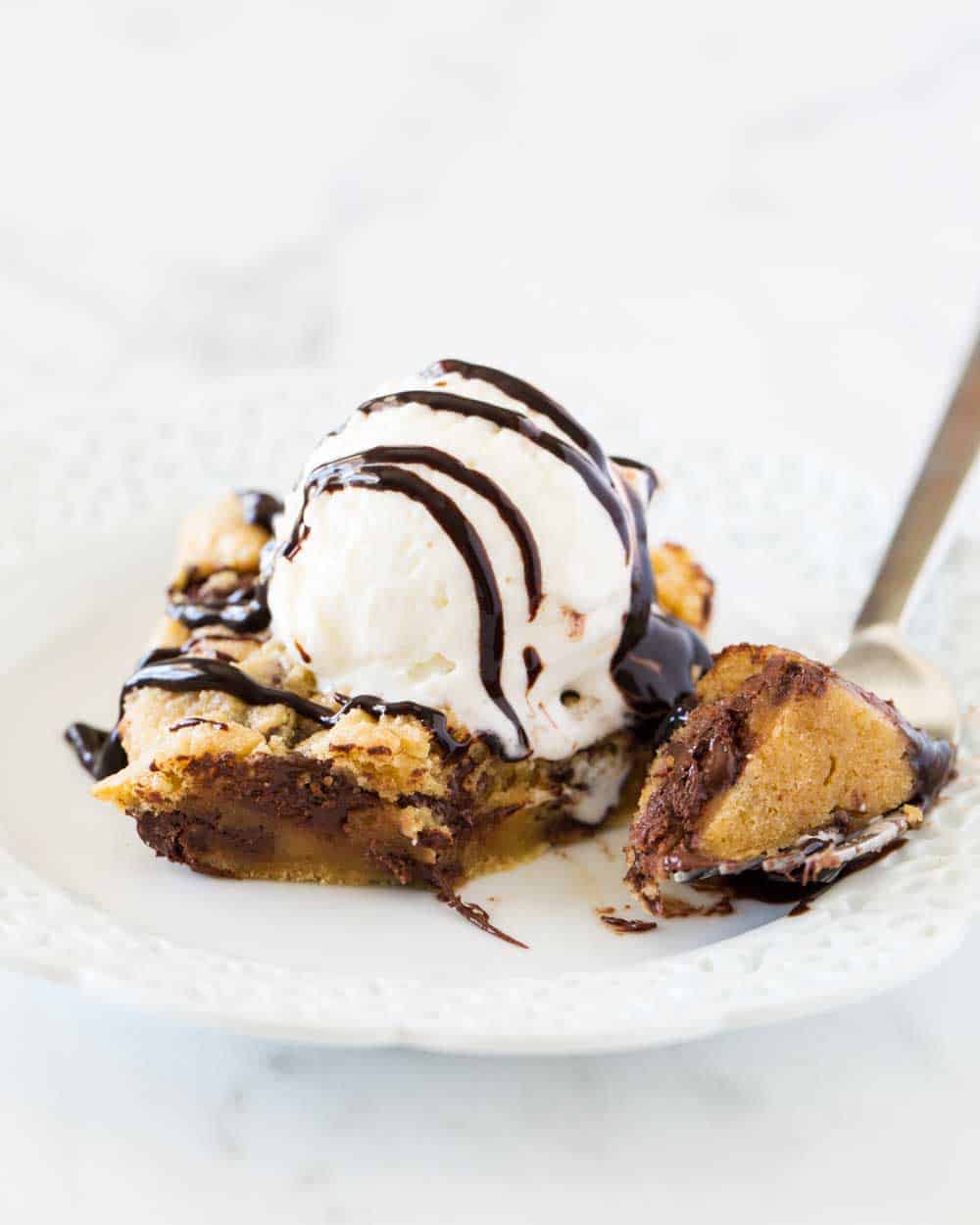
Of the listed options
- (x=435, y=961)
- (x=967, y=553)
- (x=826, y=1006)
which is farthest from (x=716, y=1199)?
(x=967, y=553)

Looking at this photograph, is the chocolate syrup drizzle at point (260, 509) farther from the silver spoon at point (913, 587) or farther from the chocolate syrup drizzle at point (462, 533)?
the silver spoon at point (913, 587)

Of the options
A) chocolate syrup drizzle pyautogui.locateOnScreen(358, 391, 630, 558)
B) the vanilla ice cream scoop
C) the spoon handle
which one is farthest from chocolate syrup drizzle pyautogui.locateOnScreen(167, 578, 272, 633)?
the spoon handle

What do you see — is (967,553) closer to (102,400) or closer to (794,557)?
(794,557)

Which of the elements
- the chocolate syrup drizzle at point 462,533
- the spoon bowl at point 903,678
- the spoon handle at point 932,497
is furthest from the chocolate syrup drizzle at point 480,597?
the spoon handle at point 932,497

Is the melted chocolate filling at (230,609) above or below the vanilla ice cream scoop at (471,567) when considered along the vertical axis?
below

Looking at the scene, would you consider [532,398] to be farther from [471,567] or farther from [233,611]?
[233,611]
